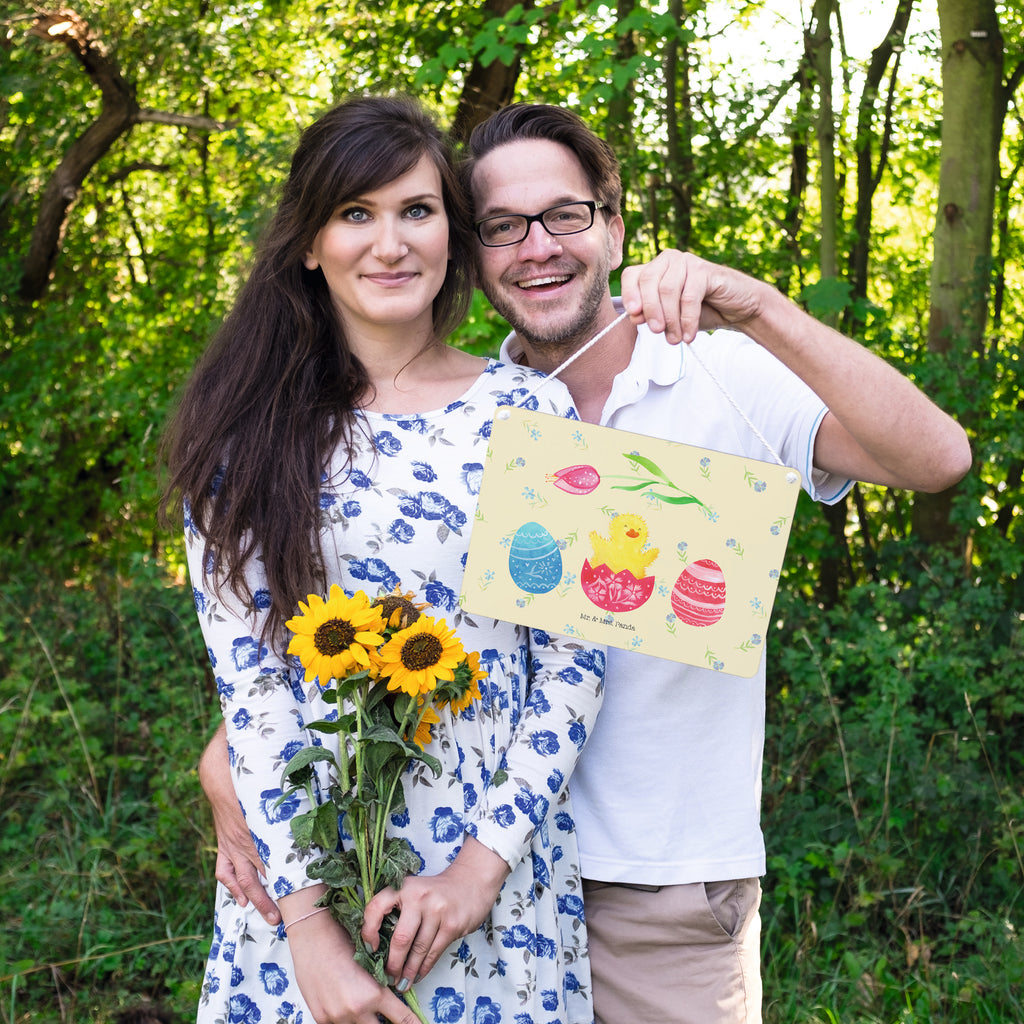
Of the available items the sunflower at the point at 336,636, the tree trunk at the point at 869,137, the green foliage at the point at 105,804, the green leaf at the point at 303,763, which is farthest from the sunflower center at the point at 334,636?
the tree trunk at the point at 869,137

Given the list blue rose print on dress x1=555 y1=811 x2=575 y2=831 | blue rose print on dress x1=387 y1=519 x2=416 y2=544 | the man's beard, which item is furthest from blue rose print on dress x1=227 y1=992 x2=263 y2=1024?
the man's beard

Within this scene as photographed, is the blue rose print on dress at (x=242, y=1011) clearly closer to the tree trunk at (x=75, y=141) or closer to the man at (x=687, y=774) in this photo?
the man at (x=687, y=774)

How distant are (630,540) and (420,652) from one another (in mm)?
342

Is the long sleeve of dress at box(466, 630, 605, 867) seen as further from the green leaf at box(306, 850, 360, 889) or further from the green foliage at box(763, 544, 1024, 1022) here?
the green foliage at box(763, 544, 1024, 1022)

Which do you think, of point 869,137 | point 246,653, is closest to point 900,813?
point 246,653

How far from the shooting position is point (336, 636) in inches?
57.0

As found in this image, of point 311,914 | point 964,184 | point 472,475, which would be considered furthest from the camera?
point 964,184

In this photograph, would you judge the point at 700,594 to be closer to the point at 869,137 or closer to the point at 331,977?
the point at 331,977

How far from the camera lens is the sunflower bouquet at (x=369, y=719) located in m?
1.45

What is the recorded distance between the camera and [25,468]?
705 centimetres

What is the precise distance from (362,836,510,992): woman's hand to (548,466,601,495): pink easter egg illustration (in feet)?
1.99

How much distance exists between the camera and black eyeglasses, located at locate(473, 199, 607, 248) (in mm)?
2053

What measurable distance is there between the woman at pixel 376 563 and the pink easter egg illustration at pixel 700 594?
28cm

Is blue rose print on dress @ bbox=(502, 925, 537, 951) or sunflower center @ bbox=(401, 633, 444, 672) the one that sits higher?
sunflower center @ bbox=(401, 633, 444, 672)
